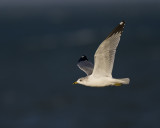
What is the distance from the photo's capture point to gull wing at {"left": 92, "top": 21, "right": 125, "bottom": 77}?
973 cm

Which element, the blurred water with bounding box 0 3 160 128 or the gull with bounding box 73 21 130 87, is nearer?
the gull with bounding box 73 21 130 87

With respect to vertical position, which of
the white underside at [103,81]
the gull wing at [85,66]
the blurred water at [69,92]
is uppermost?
the blurred water at [69,92]

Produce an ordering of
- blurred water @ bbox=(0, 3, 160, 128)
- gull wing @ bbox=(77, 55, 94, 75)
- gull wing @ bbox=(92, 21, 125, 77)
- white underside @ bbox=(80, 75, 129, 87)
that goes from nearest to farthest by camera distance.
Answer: gull wing @ bbox=(92, 21, 125, 77), white underside @ bbox=(80, 75, 129, 87), gull wing @ bbox=(77, 55, 94, 75), blurred water @ bbox=(0, 3, 160, 128)

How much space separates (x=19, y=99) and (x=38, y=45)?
54.0ft

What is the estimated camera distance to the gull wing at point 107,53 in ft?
31.9

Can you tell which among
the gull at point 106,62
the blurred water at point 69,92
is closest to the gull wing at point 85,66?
the gull at point 106,62

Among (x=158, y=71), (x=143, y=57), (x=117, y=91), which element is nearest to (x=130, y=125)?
(x=117, y=91)

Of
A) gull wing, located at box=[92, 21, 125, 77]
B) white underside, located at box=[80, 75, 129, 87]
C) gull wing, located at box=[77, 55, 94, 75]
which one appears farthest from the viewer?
gull wing, located at box=[77, 55, 94, 75]

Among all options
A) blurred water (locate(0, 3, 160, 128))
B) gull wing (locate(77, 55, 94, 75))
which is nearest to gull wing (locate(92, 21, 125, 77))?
gull wing (locate(77, 55, 94, 75))

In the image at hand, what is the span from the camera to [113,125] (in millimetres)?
19188

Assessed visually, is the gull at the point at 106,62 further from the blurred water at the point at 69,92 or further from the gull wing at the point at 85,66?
the blurred water at the point at 69,92

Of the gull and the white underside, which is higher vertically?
the gull

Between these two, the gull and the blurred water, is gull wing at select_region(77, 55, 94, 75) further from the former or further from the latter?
the blurred water

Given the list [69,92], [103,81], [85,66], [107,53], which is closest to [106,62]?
[107,53]
